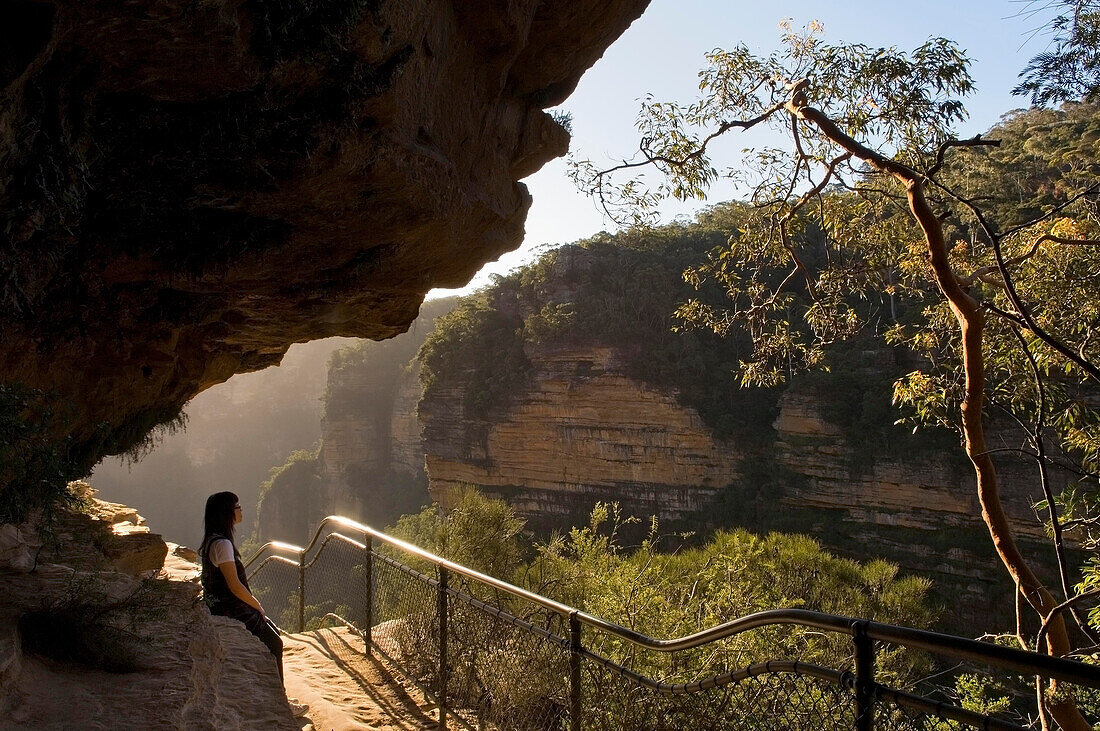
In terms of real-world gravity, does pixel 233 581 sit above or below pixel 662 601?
above

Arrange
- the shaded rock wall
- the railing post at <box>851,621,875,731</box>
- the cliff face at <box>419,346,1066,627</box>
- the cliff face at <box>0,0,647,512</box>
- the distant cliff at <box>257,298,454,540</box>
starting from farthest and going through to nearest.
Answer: the distant cliff at <box>257,298,454,540</box> < the cliff face at <box>419,346,1066,627</box> < the cliff face at <box>0,0,647,512</box> < the shaded rock wall < the railing post at <box>851,621,875,731</box>

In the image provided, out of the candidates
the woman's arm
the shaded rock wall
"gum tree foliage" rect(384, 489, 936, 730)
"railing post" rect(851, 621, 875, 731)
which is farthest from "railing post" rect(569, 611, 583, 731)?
the woman's arm

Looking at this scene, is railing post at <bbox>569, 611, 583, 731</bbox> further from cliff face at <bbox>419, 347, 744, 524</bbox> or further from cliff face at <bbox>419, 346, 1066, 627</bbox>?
cliff face at <bbox>419, 347, 744, 524</bbox>

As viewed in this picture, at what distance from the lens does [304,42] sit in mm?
2850

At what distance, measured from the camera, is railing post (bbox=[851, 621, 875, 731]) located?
5.48 feet

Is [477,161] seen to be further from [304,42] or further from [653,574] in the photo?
[653,574]

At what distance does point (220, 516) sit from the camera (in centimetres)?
364

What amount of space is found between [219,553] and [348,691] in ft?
4.86

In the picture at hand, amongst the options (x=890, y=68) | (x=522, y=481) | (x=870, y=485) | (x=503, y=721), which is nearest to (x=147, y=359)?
(x=503, y=721)

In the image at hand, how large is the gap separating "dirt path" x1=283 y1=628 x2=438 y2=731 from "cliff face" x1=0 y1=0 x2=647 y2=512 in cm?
199

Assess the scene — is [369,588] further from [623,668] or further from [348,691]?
[623,668]

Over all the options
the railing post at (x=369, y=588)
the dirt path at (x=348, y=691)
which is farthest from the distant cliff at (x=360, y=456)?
the railing post at (x=369, y=588)

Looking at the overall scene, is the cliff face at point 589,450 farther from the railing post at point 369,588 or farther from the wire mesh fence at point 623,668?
the railing post at point 369,588

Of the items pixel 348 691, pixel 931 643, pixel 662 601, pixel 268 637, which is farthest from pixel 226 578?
pixel 662 601
